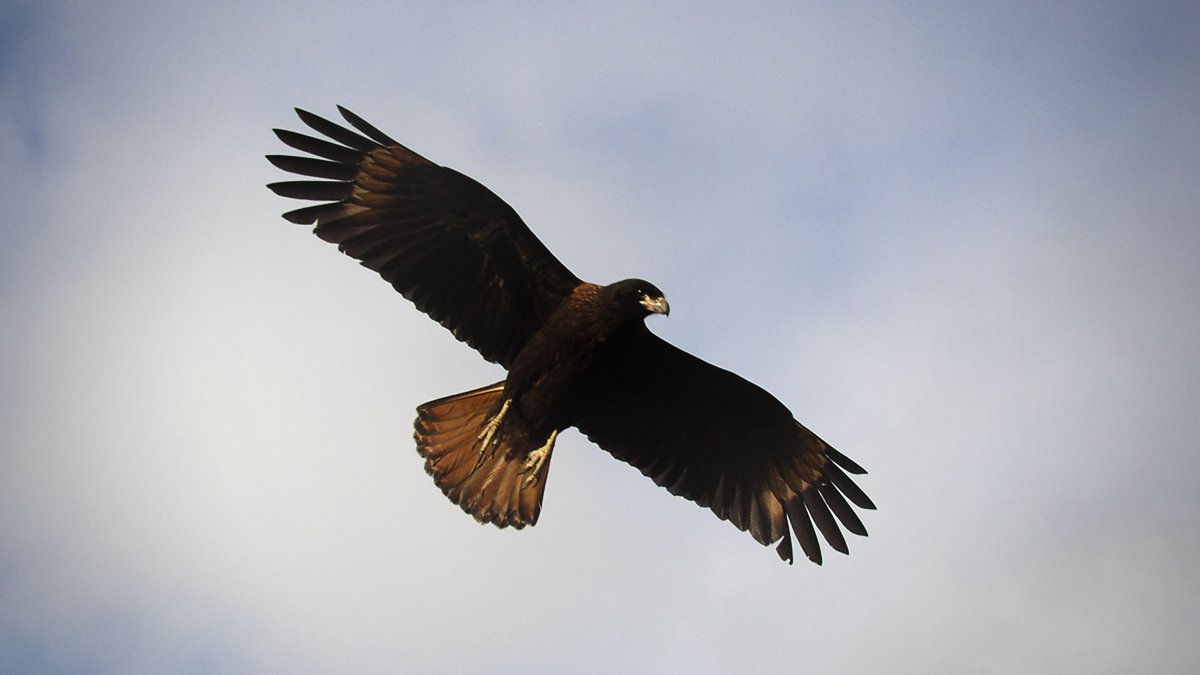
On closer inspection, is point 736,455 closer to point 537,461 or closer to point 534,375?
point 537,461

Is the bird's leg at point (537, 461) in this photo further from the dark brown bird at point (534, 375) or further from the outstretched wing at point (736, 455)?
the outstretched wing at point (736, 455)

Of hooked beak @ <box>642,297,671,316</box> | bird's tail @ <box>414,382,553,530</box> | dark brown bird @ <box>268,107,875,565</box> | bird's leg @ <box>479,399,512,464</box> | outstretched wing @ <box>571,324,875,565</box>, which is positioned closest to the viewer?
hooked beak @ <box>642,297,671,316</box>

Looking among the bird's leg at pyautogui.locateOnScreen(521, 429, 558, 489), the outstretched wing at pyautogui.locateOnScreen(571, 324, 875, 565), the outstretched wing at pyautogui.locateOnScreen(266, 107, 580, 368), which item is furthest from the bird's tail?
the outstretched wing at pyautogui.locateOnScreen(266, 107, 580, 368)

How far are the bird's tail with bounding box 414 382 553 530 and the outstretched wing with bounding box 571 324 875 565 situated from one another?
0.54 m

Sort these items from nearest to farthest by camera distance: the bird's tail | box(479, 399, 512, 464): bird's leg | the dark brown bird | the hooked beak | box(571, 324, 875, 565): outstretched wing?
1. the hooked beak
2. the dark brown bird
3. box(479, 399, 512, 464): bird's leg
4. the bird's tail
5. box(571, 324, 875, 565): outstretched wing

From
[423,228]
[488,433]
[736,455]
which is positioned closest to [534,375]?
[488,433]

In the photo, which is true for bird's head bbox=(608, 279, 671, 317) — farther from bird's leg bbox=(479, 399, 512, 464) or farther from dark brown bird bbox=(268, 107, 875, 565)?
bird's leg bbox=(479, 399, 512, 464)

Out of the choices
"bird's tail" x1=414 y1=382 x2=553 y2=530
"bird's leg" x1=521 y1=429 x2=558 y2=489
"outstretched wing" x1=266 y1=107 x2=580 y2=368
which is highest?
"outstretched wing" x1=266 y1=107 x2=580 y2=368

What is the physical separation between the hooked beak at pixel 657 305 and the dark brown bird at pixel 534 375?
0.01 m

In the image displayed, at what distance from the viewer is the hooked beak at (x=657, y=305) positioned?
518 centimetres

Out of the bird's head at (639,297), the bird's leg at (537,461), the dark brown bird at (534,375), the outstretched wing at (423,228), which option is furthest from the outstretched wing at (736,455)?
the outstretched wing at (423,228)

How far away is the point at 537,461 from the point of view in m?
5.91

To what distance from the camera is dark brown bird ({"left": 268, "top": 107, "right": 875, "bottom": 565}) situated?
17.6ft

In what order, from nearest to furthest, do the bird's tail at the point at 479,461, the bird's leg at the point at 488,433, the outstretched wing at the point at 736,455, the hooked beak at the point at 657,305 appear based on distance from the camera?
1. the hooked beak at the point at 657,305
2. the bird's leg at the point at 488,433
3. the bird's tail at the point at 479,461
4. the outstretched wing at the point at 736,455
